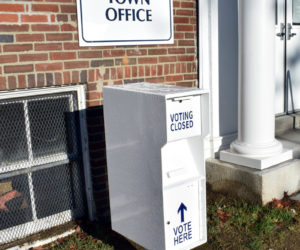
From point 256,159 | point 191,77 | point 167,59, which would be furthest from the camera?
point 191,77

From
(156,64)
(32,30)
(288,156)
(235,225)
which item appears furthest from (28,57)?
(288,156)

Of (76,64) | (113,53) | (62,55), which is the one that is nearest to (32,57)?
(62,55)

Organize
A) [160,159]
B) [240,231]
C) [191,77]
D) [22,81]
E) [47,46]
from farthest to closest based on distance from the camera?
[191,77]
[240,231]
[47,46]
[22,81]
[160,159]

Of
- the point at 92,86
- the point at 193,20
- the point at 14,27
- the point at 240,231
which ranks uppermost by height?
the point at 193,20

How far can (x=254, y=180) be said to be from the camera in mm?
4125

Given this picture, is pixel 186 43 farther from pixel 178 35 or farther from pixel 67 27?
pixel 67 27

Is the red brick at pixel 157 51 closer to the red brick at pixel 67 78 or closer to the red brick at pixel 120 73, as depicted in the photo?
the red brick at pixel 120 73

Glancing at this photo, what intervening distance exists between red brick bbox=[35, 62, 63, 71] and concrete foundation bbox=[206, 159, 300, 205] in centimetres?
203

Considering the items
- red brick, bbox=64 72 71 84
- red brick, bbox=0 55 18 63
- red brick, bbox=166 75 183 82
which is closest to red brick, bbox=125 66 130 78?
red brick, bbox=166 75 183 82

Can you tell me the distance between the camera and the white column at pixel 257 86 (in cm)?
419

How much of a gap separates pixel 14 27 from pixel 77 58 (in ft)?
2.00

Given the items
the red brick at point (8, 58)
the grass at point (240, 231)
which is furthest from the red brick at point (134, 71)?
the grass at point (240, 231)

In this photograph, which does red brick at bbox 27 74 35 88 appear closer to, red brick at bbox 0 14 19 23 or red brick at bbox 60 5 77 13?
red brick at bbox 0 14 19 23

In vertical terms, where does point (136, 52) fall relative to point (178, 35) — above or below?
below
